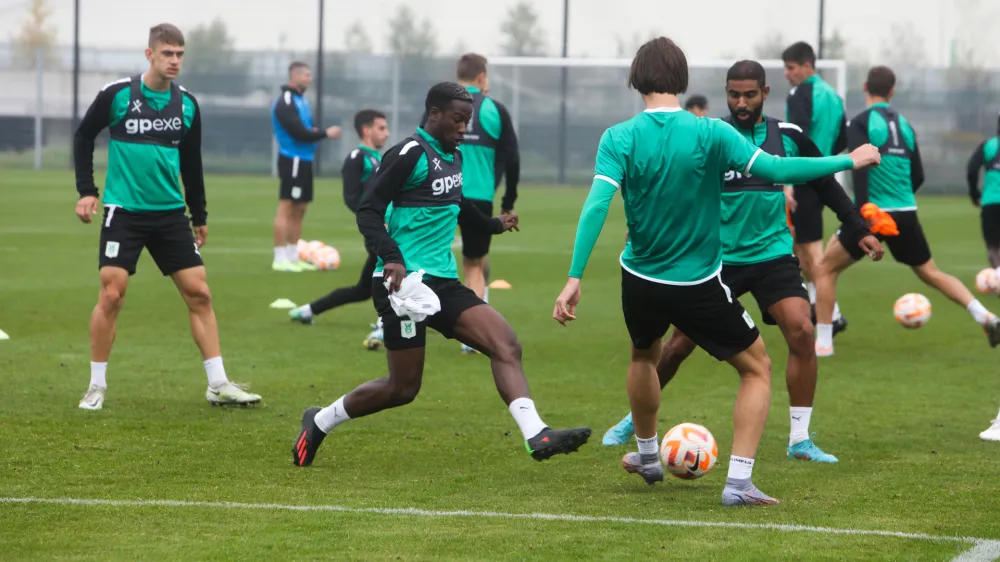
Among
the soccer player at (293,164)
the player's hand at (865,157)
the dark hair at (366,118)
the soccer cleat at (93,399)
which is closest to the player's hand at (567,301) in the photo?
the player's hand at (865,157)

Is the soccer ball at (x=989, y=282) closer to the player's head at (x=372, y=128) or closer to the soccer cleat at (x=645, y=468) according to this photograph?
the player's head at (x=372, y=128)

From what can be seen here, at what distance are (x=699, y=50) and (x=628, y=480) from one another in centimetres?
3502

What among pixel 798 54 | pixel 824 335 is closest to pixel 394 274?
pixel 824 335

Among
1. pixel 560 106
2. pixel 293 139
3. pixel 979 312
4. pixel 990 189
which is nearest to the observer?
pixel 979 312

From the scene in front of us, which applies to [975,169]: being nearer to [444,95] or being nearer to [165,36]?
[165,36]

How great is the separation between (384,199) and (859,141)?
598 centimetres

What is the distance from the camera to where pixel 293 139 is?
59.4 feet

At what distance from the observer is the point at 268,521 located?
5.68 meters

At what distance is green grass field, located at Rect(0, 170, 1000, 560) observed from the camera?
542 centimetres

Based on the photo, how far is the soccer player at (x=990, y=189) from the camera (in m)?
15.3

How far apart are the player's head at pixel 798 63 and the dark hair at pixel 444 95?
18.6 feet

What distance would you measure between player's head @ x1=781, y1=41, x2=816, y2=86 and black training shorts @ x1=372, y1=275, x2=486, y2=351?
235 inches

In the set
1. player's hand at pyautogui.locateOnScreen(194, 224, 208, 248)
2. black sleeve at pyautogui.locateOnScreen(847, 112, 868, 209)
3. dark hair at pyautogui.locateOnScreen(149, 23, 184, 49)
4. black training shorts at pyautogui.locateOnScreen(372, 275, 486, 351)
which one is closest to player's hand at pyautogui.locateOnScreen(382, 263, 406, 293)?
black training shorts at pyautogui.locateOnScreen(372, 275, 486, 351)

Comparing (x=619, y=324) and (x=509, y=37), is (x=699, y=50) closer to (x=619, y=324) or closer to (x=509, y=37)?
(x=509, y=37)
